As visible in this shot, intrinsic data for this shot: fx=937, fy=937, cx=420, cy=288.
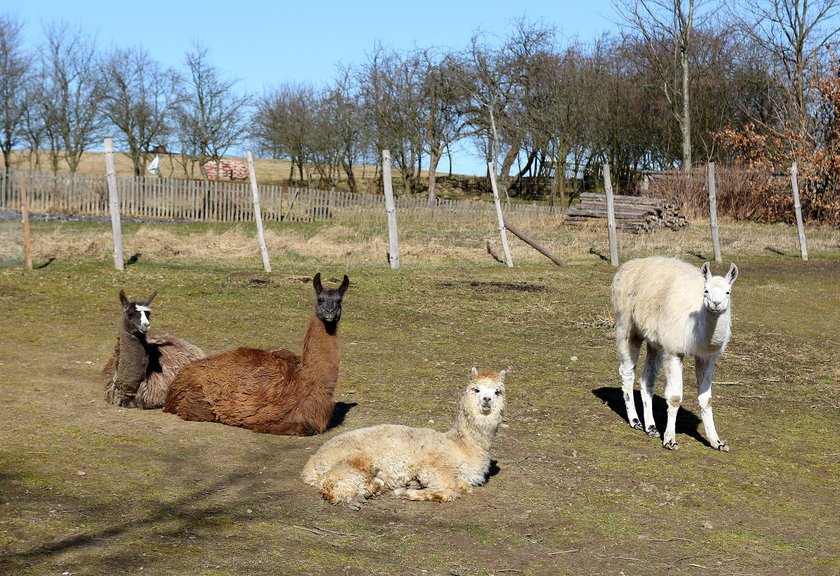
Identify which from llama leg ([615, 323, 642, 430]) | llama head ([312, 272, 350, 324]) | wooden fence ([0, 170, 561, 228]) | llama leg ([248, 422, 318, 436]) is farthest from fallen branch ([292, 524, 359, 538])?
wooden fence ([0, 170, 561, 228])

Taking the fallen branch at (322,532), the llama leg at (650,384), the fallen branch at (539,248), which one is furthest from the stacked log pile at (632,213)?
the fallen branch at (322,532)

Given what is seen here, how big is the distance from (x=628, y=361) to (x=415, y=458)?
3.01 meters

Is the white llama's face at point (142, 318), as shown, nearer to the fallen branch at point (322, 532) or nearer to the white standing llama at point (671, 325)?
the fallen branch at point (322, 532)

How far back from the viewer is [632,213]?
25.0 meters

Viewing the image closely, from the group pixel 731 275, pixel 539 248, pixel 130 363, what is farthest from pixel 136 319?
pixel 539 248

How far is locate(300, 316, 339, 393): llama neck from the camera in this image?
731 cm

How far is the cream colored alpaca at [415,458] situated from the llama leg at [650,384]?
86.7 inches

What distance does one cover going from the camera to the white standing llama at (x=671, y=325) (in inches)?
283

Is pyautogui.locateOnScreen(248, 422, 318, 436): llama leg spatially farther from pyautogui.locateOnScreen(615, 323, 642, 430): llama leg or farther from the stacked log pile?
the stacked log pile

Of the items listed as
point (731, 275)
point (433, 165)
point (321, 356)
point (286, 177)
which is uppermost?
point (286, 177)

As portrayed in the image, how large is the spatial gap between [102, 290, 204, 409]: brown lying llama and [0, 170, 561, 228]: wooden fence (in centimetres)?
1889

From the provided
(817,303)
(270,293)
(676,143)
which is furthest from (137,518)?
(676,143)

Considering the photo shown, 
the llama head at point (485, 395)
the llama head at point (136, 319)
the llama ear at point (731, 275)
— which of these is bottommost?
the llama head at point (485, 395)

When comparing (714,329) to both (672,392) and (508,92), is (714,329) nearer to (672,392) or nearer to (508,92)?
(672,392)
